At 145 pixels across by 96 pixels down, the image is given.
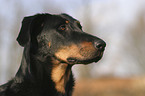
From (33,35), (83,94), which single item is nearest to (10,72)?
(83,94)

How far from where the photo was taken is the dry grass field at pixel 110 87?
1741 cm

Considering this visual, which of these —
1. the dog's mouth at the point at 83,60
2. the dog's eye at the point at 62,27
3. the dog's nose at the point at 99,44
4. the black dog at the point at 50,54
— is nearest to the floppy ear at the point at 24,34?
the black dog at the point at 50,54

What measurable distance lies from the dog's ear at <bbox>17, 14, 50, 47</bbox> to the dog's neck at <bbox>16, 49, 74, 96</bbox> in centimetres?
27

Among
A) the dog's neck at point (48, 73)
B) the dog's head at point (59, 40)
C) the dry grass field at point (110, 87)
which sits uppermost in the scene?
the dog's head at point (59, 40)

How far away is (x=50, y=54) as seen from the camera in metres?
4.54

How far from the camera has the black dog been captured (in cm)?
430

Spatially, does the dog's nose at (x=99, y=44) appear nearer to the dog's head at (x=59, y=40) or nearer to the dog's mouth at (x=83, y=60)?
the dog's head at (x=59, y=40)

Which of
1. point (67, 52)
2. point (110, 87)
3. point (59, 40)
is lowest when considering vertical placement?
point (110, 87)

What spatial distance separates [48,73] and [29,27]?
828 millimetres

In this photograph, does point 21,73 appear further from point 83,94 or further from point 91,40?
point 83,94

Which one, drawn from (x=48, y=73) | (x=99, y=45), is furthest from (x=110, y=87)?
(x=99, y=45)

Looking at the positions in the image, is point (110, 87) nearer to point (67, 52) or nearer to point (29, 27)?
point (67, 52)

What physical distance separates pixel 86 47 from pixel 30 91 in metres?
1.12

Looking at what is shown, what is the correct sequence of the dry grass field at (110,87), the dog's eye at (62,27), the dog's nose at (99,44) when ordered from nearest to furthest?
the dog's nose at (99,44)
the dog's eye at (62,27)
the dry grass field at (110,87)
